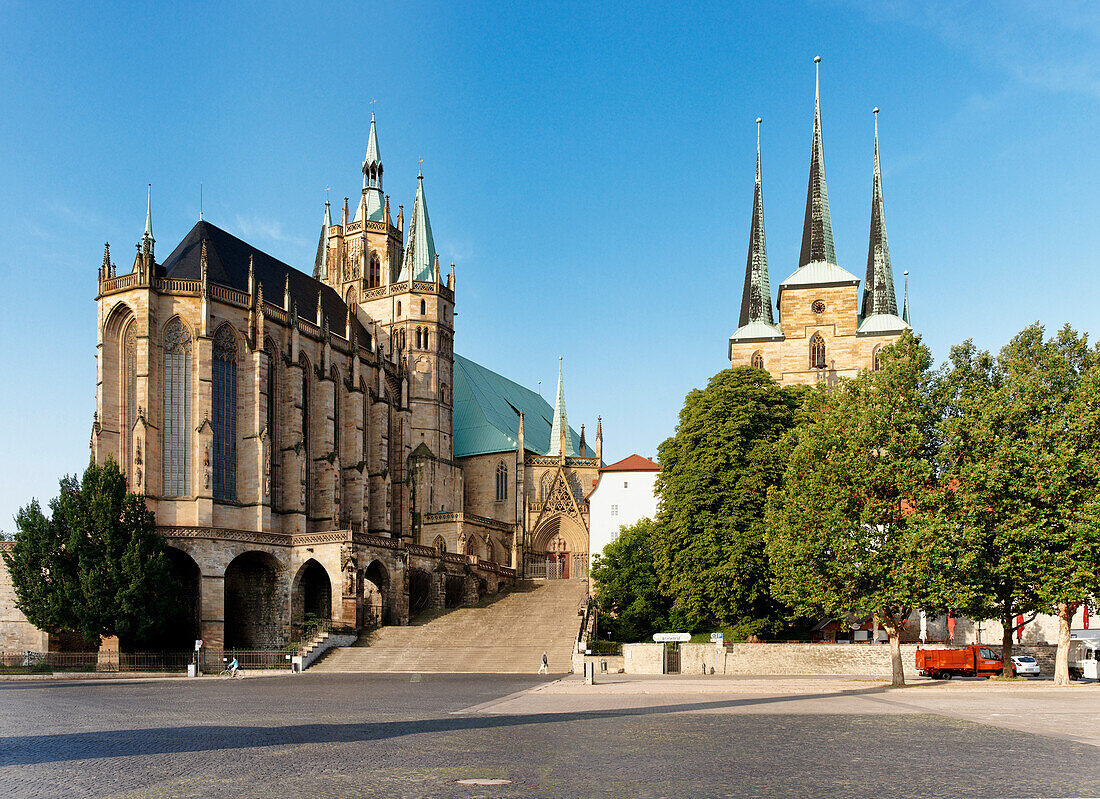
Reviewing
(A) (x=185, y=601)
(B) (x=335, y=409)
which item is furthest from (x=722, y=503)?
(B) (x=335, y=409)

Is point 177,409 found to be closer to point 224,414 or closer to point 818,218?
point 224,414

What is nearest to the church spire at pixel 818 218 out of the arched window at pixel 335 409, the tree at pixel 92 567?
the arched window at pixel 335 409

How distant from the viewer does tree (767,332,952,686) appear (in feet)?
100

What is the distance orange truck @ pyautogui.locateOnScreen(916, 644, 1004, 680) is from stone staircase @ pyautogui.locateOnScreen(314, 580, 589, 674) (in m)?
13.0

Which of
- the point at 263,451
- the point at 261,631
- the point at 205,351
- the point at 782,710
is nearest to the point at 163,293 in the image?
the point at 205,351

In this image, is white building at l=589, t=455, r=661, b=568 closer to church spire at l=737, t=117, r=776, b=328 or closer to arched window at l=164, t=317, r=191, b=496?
church spire at l=737, t=117, r=776, b=328

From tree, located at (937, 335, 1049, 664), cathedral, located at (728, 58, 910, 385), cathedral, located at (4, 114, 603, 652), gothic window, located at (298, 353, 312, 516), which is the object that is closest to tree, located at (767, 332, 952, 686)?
tree, located at (937, 335, 1049, 664)

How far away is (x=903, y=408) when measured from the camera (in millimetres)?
32594

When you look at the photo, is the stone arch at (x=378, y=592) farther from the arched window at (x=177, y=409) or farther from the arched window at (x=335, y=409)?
the arched window at (x=177, y=409)

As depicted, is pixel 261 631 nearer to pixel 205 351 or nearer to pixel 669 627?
pixel 205 351

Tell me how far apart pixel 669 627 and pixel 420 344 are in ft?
117

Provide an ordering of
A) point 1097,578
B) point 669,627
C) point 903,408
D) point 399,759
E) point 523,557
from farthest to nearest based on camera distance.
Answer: point 523,557, point 669,627, point 903,408, point 1097,578, point 399,759

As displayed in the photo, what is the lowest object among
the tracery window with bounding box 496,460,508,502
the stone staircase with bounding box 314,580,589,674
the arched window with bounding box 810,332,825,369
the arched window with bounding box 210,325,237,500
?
the stone staircase with bounding box 314,580,589,674

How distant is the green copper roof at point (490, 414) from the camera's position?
81062 mm
